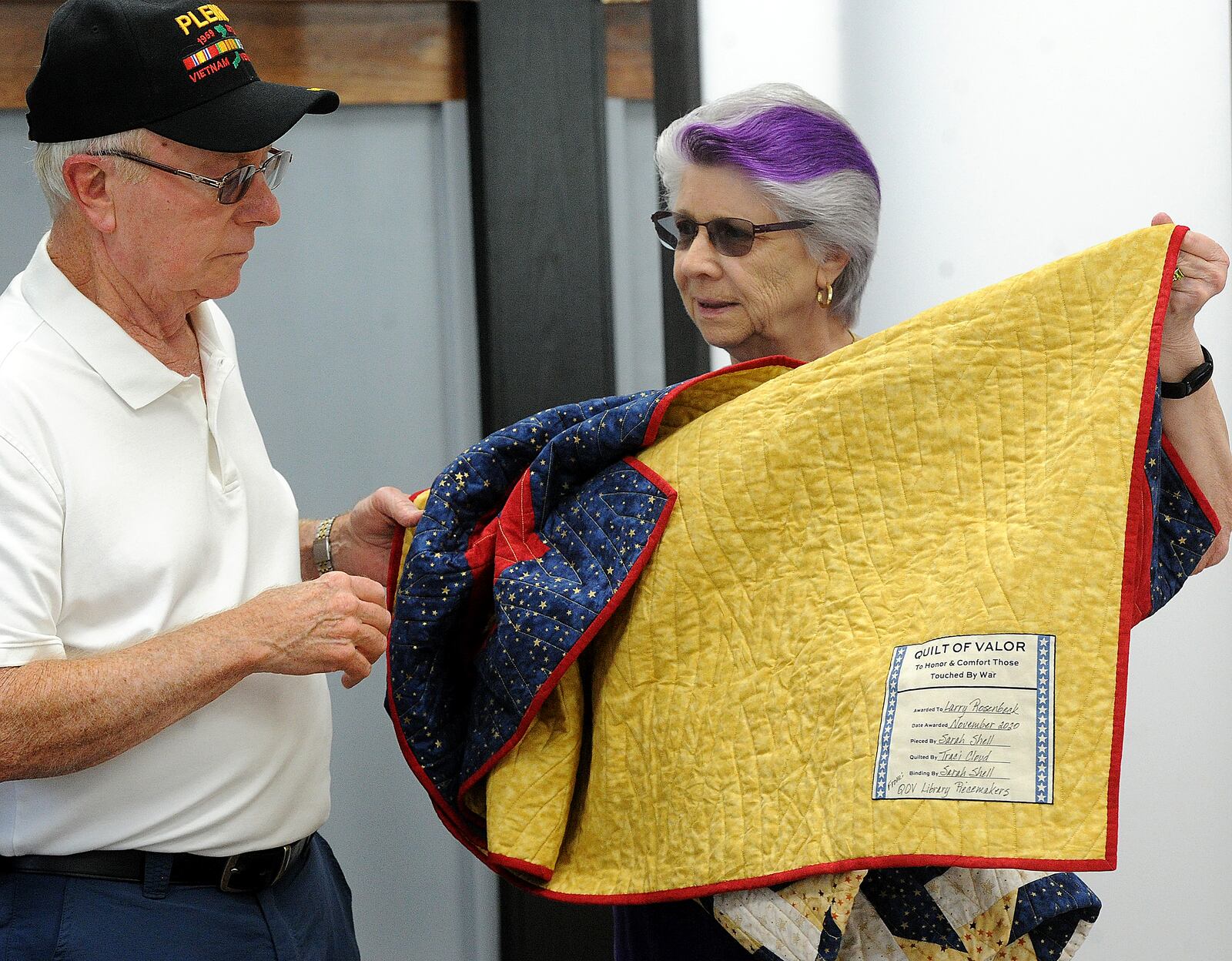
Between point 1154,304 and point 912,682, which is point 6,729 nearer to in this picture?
point 912,682

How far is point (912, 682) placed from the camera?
113 cm

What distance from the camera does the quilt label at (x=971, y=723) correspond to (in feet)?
3.55

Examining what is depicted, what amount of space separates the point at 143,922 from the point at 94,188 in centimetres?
79

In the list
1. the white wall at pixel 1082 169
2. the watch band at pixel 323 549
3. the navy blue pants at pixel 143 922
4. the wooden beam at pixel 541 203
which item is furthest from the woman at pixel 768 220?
the wooden beam at pixel 541 203

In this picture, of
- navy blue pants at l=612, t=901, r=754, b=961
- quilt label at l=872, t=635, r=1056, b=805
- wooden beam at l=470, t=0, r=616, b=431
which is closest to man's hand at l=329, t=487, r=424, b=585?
navy blue pants at l=612, t=901, r=754, b=961

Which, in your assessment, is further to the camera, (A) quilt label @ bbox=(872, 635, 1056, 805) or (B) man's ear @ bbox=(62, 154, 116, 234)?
(B) man's ear @ bbox=(62, 154, 116, 234)

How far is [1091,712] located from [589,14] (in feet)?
6.47

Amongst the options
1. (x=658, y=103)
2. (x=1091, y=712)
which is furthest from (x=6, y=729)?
(x=658, y=103)

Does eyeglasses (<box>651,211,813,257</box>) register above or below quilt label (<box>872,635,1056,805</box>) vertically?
above

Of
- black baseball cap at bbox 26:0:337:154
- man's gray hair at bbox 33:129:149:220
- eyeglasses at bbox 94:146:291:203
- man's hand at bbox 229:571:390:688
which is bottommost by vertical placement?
man's hand at bbox 229:571:390:688

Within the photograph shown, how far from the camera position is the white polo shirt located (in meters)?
1.24

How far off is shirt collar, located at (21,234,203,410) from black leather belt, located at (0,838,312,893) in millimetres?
480

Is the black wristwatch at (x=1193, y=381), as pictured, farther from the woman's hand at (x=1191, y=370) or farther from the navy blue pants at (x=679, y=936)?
the navy blue pants at (x=679, y=936)

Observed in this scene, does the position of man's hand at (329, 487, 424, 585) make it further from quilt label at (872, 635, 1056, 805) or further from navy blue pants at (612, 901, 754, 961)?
quilt label at (872, 635, 1056, 805)
